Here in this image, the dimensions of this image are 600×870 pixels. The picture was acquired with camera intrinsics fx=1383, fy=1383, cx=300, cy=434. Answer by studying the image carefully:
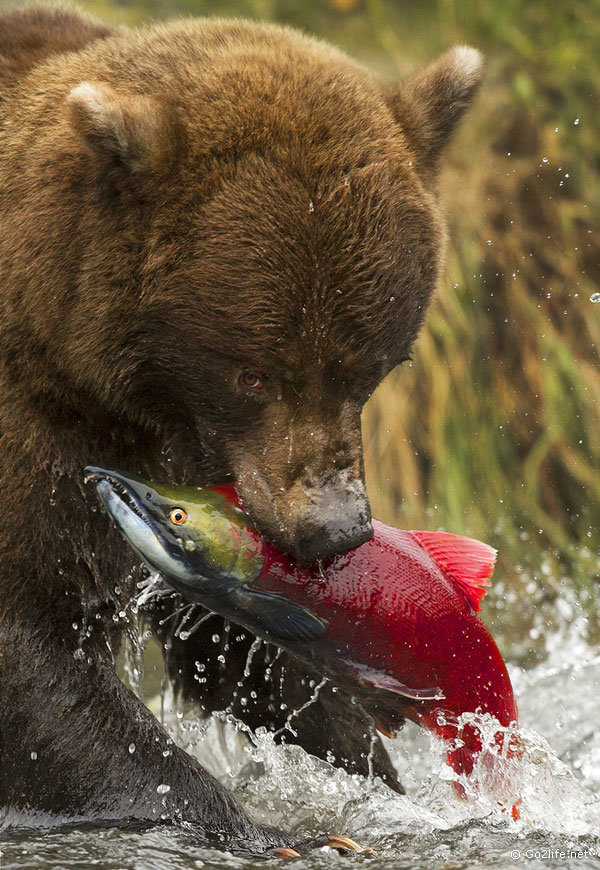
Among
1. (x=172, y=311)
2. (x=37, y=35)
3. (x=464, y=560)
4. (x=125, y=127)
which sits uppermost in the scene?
(x=37, y=35)

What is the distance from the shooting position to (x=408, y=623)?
3748 millimetres

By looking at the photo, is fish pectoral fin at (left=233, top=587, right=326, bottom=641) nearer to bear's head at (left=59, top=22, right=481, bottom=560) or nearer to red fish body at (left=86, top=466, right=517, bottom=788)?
red fish body at (left=86, top=466, right=517, bottom=788)

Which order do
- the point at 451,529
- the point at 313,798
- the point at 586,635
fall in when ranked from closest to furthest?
the point at 313,798 → the point at 586,635 → the point at 451,529

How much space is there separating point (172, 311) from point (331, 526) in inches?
27.8

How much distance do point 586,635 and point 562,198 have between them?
2.53m

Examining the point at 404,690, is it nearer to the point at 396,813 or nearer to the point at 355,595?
the point at 355,595

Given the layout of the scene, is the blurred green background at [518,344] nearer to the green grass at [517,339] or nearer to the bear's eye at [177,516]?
the green grass at [517,339]

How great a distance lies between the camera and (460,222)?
7730 mm

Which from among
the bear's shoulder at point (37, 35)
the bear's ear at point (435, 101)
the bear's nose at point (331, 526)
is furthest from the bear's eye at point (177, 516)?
the bear's shoulder at point (37, 35)

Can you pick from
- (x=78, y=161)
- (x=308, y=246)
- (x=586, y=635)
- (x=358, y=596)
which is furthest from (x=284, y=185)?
(x=586, y=635)

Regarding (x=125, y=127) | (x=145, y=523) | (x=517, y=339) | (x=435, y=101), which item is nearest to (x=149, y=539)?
(x=145, y=523)

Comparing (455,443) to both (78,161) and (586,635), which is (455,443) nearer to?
(586,635)

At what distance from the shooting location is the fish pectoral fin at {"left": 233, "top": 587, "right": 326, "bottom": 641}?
3.66 metres

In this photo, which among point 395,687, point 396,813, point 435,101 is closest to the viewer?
point 395,687
